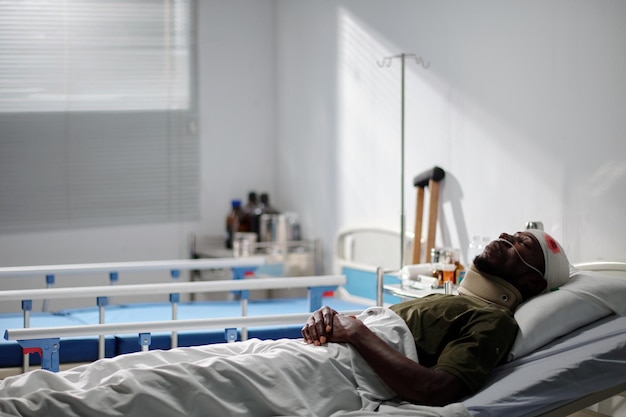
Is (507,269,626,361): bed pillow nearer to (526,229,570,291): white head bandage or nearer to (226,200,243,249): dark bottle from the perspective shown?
(526,229,570,291): white head bandage

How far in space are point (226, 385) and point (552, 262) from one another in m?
1.24

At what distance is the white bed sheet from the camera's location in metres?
2.38

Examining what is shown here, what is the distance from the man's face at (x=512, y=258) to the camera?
9.39 ft

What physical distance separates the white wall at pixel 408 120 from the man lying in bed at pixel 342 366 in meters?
0.68

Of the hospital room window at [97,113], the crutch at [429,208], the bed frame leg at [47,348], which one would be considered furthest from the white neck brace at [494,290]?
the hospital room window at [97,113]

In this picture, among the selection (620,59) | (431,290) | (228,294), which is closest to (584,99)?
(620,59)

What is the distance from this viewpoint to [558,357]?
8.56 ft

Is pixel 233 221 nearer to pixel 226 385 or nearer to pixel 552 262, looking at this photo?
pixel 552 262

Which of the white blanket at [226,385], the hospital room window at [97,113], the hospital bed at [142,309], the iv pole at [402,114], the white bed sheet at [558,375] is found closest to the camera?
the white blanket at [226,385]

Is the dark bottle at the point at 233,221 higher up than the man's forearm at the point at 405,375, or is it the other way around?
the dark bottle at the point at 233,221

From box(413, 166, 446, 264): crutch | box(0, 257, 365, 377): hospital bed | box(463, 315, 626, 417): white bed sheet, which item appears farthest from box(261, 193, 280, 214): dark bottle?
box(463, 315, 626, 417): white bed sheet

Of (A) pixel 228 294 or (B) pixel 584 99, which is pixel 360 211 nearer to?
(A) pixel 228 294

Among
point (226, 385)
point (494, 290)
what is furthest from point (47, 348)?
point (494, 290)

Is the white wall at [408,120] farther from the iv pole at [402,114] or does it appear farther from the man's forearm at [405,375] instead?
the man's forearm at [405,375]
